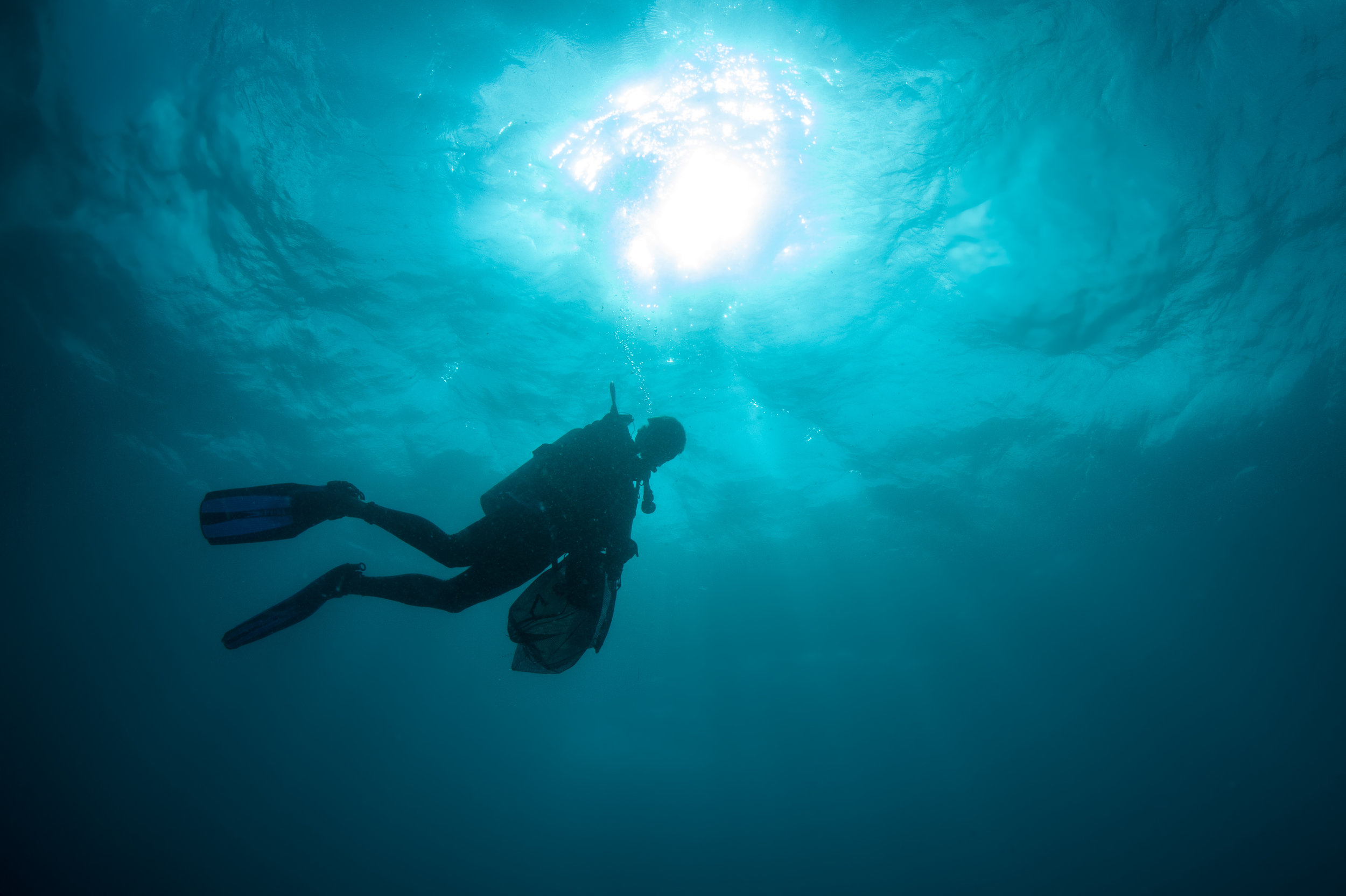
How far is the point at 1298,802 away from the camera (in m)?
44.4

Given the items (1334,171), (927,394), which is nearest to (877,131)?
(927,394)

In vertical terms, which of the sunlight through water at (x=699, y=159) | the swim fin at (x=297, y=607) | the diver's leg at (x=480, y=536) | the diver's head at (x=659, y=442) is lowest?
the swim fin at (x=297, y=607)

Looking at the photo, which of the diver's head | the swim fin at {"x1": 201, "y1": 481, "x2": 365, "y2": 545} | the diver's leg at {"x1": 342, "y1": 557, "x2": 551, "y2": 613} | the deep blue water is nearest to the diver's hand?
the swim fin at {"x1": 201, "y1": 481, "x2": 365, "y2": 545}

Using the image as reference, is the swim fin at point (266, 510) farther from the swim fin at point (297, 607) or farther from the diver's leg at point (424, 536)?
the swim fin at point (297, 607)

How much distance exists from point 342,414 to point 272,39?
10.2m

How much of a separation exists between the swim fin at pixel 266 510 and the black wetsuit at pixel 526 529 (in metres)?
0.30

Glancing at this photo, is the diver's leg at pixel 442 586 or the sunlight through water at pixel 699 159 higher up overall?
the sunlight through water at pixel 699 159

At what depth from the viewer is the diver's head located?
4.14m

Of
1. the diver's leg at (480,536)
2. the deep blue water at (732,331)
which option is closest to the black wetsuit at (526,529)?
the diver's leg at (480,536)

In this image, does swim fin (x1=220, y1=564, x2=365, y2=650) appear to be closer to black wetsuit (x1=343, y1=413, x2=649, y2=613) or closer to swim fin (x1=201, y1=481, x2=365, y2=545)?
black wetsuit (x1=343, y1=413, x2=649, y2=613)

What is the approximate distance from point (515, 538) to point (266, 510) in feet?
5.22

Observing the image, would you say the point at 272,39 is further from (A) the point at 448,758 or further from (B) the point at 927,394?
(A) the point at 448,758

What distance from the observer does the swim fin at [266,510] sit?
3.22m

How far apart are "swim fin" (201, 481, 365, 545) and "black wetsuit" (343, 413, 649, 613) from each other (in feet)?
0.98
